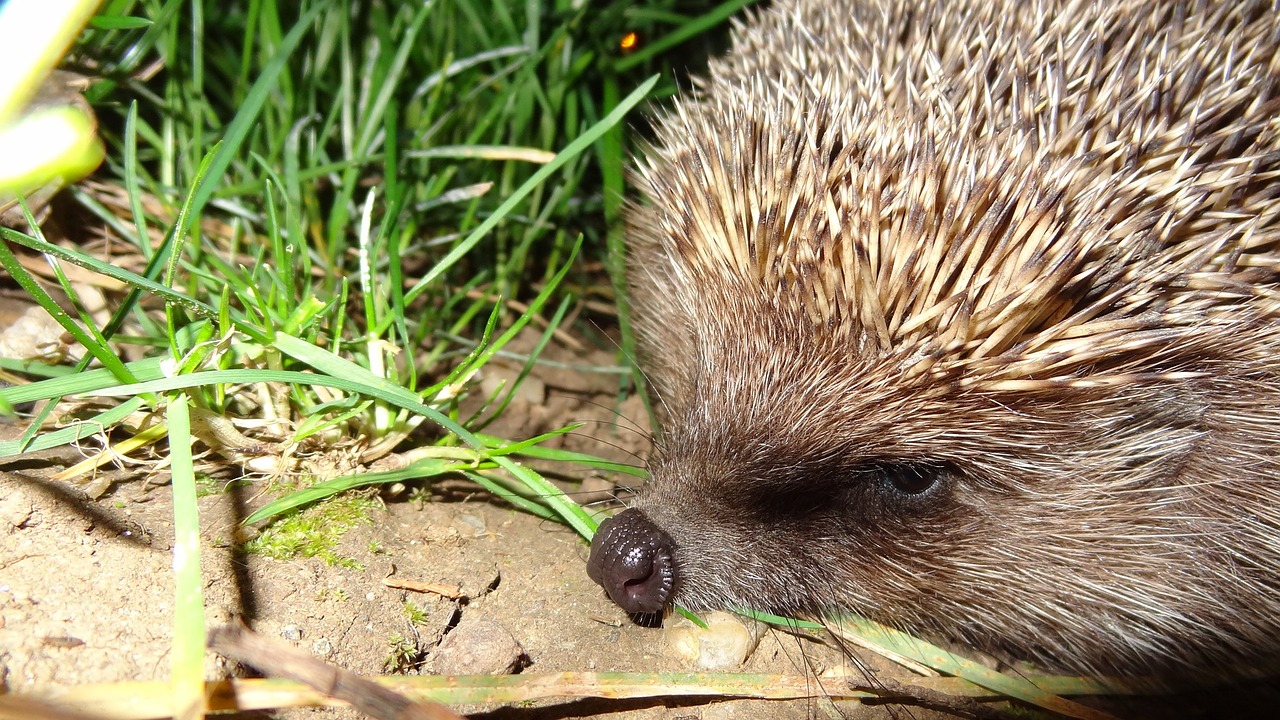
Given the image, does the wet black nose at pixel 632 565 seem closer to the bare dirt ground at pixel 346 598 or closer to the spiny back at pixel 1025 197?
the bare dirt ground at pixel 346 598

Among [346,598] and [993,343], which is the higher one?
[993,343]

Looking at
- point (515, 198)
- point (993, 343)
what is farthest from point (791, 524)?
point (515, 198)

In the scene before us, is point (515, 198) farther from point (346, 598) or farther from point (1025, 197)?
point (1025, 197)

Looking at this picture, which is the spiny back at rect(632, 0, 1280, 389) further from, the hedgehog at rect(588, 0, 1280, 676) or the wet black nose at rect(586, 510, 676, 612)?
the wet black nose at rect(586, 510, 676, 612)

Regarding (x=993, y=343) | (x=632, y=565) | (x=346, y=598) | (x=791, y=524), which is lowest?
(x=346, y=598)

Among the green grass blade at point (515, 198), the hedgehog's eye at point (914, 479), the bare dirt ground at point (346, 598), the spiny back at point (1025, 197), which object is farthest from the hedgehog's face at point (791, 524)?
the green grass blade at point (515, 198)

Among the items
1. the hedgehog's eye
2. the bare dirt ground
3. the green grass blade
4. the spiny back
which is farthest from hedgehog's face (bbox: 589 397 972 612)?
the green grass blade

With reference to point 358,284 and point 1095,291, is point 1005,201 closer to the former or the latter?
point 1095,291
